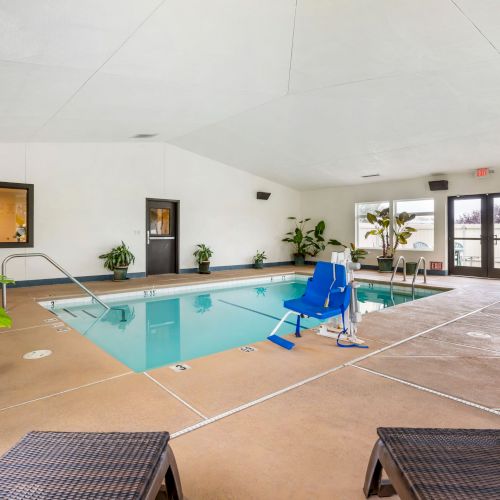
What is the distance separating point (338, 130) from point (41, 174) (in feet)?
19.4

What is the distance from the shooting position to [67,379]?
257cm

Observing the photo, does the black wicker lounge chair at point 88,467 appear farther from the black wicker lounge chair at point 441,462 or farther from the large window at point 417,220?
the large window at point 417,220

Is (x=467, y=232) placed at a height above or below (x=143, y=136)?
below

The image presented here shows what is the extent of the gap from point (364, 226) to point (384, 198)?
3.42ft

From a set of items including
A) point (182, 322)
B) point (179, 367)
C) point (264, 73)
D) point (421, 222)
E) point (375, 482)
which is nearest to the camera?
point (375, 482)

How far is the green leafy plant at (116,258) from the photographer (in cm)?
774

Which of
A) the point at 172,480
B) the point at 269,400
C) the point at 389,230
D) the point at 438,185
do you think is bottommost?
the point at 269,400

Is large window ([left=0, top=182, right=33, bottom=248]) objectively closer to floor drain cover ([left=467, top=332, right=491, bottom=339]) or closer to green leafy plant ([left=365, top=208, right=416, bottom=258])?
floor drain cover ([left=467, top=332, right=491, bottom=339])

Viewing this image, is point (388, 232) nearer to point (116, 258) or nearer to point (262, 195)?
point (262, 195)

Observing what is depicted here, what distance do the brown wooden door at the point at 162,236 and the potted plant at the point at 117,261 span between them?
2.93ft

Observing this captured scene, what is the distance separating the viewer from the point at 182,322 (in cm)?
534

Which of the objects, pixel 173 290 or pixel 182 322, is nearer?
pixel 182 322

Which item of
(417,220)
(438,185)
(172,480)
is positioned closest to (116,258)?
(172,480)

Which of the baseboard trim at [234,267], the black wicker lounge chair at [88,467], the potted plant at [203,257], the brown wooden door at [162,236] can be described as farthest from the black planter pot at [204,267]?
the black wicker lounge chair at [88,467]
